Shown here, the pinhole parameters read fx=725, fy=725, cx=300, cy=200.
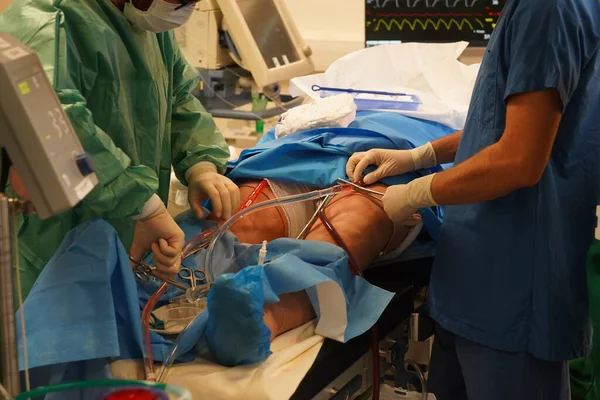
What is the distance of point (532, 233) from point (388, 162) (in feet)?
1.65

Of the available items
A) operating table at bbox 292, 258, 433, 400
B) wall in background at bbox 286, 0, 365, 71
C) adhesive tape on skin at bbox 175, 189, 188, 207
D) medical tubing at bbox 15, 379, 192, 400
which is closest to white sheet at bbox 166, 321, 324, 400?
operating table at bbox 292, 258, 433, 400

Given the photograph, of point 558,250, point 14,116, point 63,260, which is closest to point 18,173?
point 14,116

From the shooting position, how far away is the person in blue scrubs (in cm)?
143

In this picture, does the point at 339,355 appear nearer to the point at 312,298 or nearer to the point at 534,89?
the point at 312,298

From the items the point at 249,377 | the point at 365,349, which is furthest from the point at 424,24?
the point at 249,377

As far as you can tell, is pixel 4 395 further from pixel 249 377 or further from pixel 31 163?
pixel 249 377

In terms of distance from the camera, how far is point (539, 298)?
1570mm

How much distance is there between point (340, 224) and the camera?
182cm

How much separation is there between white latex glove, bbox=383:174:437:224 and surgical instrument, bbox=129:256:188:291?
0.52 m

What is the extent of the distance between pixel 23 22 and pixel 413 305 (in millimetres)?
1127

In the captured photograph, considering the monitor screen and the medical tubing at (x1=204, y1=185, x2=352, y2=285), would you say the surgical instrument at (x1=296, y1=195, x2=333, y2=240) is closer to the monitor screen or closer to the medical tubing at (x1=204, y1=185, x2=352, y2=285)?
the medical tubing at (x1=204, y1=185, x2=352, y2=285)

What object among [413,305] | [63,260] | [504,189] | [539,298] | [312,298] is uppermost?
[63,260]

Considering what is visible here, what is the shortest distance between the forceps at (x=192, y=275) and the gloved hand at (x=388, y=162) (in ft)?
1.71

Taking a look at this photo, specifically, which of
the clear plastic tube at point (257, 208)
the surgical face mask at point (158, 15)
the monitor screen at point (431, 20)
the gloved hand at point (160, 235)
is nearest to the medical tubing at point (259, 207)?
the clear plastic tube at point (257, 208)
